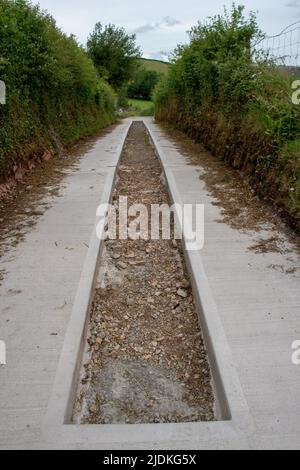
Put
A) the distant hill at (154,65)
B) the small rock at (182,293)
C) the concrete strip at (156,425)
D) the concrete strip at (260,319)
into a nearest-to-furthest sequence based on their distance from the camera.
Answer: the concrete strip at (156,425) → the concrete strip at (260,319) → the small rock at (182,293) → the distant hill at (154,65)

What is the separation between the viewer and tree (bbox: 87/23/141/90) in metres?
40.4

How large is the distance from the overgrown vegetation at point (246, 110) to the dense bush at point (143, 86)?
2398 inches

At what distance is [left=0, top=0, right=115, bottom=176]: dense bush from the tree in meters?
30.4

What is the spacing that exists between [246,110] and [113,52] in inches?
1453

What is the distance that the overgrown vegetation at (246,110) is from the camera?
227 inches

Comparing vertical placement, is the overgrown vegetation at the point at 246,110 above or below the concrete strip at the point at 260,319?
above

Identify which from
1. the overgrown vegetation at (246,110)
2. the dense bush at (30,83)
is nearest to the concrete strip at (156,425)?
the overgrown vegetation at (246,110)

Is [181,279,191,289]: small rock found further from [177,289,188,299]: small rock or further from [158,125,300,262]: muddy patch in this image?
[158,125,300,262]: muddy patch

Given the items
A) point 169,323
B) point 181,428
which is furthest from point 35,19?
point 181,428

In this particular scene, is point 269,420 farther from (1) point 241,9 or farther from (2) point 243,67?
(1) point 241,9

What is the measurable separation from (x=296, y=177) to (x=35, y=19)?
6737mm

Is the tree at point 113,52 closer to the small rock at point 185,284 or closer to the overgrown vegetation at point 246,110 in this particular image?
the overgrown vegetation at point 246,110

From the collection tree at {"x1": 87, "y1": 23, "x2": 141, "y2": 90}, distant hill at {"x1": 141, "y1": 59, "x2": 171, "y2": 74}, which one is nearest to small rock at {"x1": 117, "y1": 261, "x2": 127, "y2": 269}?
tree at {"x1": 87, "y1": 23, "x2": 141, "y2": 90}

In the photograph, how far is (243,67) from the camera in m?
8.18
